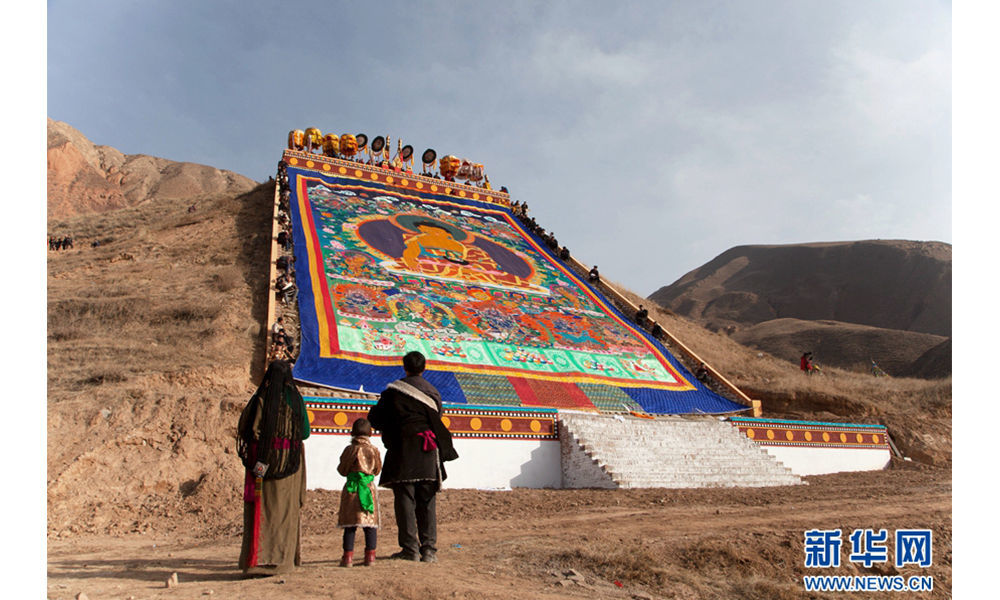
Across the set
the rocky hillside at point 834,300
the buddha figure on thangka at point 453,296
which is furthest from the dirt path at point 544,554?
the rocky hillside at point 834,300

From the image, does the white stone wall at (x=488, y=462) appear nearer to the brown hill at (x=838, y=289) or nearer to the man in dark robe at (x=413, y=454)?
the man in dark robe at (x=413, y=454)

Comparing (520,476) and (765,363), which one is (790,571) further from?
(765,363)

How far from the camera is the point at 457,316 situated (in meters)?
13.6

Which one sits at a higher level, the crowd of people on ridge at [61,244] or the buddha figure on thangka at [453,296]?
the crowd of people on ridge at [61,244]

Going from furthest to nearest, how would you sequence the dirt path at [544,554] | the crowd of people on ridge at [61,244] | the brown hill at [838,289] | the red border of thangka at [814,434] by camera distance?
the brown hill at [838,289]
the crowd of people on ridge at [61,244]
the red border of thangka at [814,434]
the dirt path at [544,554]

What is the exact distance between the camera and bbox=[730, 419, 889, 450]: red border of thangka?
36.6ft

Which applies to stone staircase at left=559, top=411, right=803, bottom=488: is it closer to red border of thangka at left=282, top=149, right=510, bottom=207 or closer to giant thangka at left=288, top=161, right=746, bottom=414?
giant thangka at left=288, top=161, right=746, bottom=414

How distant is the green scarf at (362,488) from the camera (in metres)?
4.08

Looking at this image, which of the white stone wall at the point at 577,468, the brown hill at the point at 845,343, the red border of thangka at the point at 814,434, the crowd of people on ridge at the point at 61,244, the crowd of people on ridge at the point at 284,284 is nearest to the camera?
the white stone wall at the point at 577,468

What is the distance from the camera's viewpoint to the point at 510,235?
20.1 meters

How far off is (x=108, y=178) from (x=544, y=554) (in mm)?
60648

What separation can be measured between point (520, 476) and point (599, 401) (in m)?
2.90

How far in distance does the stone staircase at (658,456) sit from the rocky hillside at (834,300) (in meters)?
27.6

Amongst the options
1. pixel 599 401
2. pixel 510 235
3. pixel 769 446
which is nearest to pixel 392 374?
pixel 599 401
